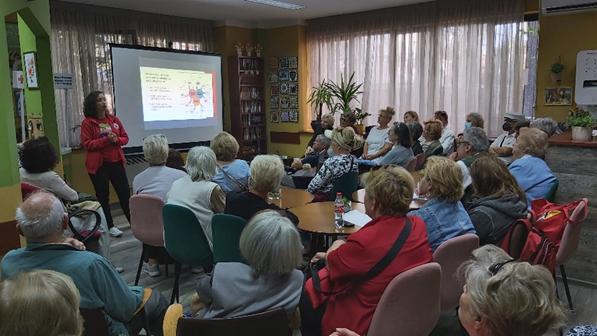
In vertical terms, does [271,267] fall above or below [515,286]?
below

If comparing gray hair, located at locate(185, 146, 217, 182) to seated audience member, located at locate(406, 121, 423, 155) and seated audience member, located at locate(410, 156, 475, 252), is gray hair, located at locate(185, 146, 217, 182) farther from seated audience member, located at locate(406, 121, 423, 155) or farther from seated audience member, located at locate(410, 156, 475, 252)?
seated audience member, located at locate(406, 121, 423, 155)

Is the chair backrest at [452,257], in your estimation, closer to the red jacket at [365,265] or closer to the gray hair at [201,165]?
the red jacket at [365,265]

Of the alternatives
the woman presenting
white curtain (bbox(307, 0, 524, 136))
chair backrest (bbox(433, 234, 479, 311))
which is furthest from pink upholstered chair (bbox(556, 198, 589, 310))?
white curtain (bbox(307, 0, 524, 136))

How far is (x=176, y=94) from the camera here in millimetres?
7359

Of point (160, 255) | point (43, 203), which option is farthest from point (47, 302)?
point (160, 255)

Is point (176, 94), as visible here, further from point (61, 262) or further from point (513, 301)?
point (513, 301)

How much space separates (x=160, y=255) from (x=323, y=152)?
223 cm

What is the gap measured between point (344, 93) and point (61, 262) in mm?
6737

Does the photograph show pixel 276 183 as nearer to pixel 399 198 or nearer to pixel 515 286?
pixel 399 198

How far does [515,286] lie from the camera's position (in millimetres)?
1122

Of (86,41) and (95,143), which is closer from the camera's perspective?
(95,143)

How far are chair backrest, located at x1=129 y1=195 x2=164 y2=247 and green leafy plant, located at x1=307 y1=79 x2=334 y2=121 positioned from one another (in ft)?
18.0

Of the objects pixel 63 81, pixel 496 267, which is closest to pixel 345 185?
pixel 496 267

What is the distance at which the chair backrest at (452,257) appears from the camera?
7.16 feet
